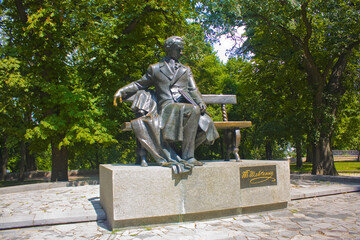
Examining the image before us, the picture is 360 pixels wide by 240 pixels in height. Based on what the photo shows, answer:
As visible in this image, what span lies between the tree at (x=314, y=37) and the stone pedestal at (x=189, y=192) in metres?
7.04

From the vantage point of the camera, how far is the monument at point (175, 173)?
4.48 m

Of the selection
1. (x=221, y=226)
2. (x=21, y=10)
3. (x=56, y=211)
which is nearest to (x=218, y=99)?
(x=221, y=226)

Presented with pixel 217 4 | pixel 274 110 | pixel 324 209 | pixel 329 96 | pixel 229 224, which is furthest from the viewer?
pixel 274 110

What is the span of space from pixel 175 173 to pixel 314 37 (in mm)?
10543

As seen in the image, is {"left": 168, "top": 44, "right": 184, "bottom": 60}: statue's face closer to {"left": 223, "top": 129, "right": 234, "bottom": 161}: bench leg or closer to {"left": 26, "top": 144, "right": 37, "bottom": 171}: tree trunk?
{"left": 223, "top": 129, "right": 234, "bottom": 161}: bench leg

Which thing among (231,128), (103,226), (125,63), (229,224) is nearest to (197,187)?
(229,224)

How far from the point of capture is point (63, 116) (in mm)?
11148

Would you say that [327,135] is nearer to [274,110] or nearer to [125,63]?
[274,110]

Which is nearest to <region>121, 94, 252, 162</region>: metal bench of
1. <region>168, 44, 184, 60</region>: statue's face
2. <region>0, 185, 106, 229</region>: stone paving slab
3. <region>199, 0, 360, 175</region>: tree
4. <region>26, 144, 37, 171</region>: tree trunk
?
<region>168, 44, 184, 60</region>: statue's face

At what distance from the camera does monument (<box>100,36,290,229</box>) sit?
14.7 feet

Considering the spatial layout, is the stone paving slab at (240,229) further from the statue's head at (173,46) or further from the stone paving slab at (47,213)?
the statue's head at (173,46)

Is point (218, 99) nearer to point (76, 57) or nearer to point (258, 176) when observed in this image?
point (258, 176)

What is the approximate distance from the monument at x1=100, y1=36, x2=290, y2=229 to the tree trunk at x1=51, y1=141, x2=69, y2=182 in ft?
25.1

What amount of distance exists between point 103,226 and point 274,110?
13.2 m
